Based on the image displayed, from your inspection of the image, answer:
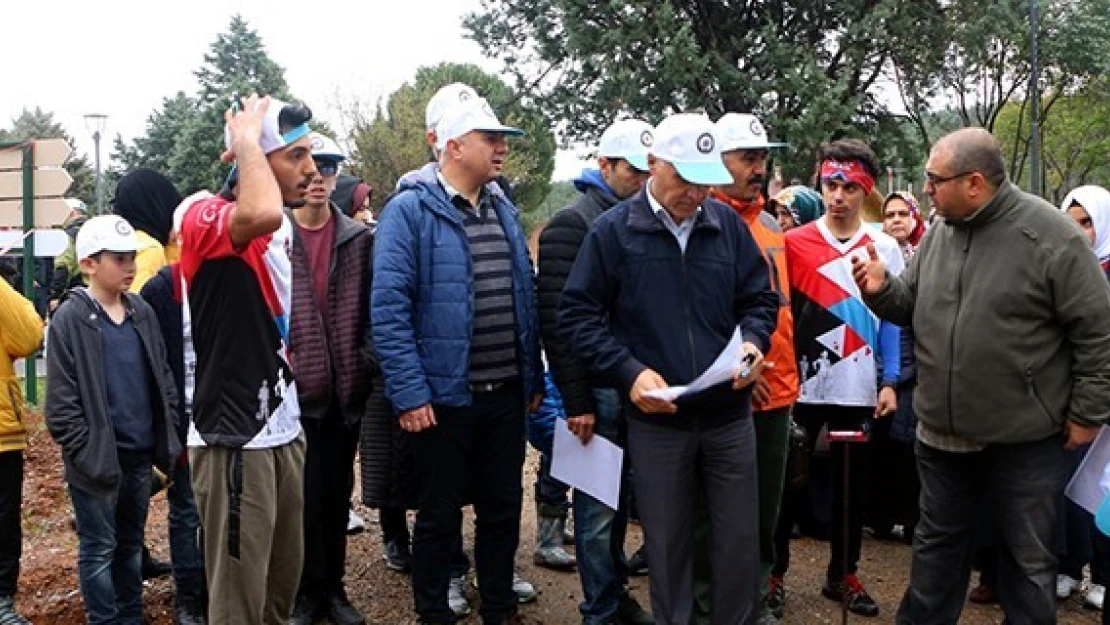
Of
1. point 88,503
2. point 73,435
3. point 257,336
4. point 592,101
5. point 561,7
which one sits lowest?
point 88,503

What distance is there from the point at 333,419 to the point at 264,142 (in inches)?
64.2

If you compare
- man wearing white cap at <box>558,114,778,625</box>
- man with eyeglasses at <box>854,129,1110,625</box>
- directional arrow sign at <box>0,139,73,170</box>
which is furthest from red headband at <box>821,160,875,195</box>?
directional arrow sign at <box>0,139,73,170</box>

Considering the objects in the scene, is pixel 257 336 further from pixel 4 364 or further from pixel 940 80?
pixel 940 80

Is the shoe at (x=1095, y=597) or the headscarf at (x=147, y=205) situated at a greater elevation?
the headscarf at (x=147, y=205)

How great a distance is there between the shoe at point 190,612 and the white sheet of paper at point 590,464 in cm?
180

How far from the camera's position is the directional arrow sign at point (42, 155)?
31.6 ft

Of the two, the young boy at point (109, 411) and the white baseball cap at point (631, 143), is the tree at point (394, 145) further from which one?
the young boy at point (109, 411)

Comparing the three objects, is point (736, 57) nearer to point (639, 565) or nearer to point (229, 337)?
point (639, 565)

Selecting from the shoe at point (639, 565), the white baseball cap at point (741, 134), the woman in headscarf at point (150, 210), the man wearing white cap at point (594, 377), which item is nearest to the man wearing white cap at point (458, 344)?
the man wearing white cap at point (594, 377)

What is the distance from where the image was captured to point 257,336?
331cm

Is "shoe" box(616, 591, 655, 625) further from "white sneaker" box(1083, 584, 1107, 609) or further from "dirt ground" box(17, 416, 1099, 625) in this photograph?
"white sneaker" box(1083, 584, 1107, 609)

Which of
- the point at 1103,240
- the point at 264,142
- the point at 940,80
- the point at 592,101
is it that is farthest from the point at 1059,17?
the point at 264,142

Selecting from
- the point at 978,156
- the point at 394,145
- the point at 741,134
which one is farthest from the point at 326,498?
the point at 394,145

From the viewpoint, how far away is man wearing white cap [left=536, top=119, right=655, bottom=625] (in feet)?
14.0
